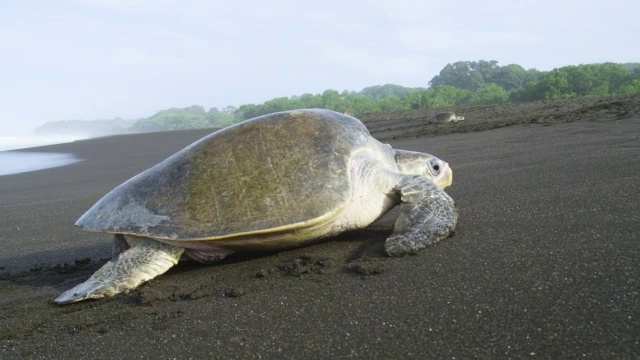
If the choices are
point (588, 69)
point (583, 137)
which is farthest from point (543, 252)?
point (588, 69)

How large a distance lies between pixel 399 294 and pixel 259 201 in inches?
44.2

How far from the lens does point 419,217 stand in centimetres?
312

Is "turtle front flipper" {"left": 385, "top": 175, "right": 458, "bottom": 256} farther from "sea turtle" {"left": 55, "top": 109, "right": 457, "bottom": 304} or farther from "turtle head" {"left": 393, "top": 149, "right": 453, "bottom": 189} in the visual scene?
"turtle head" {"left": 393, "top": 149, "right": 453, "bottom": 189}

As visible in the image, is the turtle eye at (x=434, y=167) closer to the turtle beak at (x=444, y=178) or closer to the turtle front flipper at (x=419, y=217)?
the turtle beak at (x=444, y=178)

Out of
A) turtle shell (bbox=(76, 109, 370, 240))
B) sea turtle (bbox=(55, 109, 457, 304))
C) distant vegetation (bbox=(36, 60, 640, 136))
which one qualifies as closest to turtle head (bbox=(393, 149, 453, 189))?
sea turtle (bbox=(55, 109, 457, 304))

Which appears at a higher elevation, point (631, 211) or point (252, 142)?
point (252, 142)

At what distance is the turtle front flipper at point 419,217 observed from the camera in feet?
9.39

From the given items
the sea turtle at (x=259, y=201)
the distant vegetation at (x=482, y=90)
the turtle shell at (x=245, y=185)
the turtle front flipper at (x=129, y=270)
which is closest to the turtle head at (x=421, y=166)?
the sea turtle at (x=259, y=201)

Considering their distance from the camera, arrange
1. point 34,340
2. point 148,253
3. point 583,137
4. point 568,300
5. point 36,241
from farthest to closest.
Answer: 1. point 583,137
2. point 36,241
3. point 148,253
4. point 34,340
5. point 568,300

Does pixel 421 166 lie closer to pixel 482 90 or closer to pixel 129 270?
pixel 129 270

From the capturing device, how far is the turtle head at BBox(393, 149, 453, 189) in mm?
3816

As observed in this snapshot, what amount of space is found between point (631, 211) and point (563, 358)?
1.76 m

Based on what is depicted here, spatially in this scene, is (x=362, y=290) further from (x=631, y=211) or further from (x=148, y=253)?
(x=631, y=211)

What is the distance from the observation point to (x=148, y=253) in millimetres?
3125
